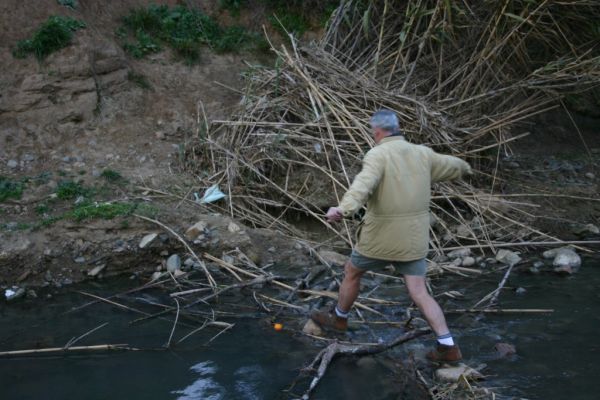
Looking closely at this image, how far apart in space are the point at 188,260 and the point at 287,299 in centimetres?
126

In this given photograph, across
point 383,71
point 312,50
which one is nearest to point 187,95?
point 312,50

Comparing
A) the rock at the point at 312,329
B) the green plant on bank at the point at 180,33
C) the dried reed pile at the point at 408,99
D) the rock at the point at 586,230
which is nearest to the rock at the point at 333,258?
the dried reed pile at the point at 408,99

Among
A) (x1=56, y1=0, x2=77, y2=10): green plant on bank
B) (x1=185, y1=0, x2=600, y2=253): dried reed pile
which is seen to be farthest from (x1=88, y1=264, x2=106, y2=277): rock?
(x1=56, y1=0, x2=77, y2=10): green plant on bank

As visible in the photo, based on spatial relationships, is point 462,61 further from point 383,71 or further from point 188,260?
point 188,260

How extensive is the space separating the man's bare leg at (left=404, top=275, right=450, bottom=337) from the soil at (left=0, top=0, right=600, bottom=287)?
215 centimetres

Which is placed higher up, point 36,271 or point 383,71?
point 383,71

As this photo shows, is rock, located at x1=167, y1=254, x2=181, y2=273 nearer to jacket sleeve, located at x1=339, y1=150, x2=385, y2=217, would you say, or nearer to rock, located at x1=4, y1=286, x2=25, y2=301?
rock, located at x1=4, y1=286, x2=25, y2=301

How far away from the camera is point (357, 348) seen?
4391 millimetres

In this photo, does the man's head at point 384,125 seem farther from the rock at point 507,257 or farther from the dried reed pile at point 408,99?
the rock at point 507,257

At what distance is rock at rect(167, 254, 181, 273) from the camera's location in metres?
6.05

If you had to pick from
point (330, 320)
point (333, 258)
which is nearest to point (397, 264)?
point (330, 320)

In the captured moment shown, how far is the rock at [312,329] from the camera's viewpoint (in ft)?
15.5

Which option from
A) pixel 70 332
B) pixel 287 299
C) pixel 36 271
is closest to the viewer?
pixel 70 332

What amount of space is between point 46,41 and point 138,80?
123cm
